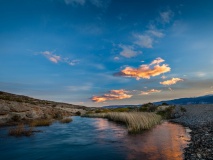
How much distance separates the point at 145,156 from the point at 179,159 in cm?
212

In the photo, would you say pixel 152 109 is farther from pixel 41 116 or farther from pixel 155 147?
pixel 155 147

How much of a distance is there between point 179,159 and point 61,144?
→ 1034 cm

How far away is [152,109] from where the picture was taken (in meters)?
60.6

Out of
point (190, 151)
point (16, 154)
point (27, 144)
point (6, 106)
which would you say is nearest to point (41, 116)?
point (6, 106)

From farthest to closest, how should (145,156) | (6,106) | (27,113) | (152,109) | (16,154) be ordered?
(152,109)
(27,113)
(6,106)
(16,154)
(145,156)

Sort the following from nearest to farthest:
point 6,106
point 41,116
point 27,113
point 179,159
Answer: point 179,159 → point 6,106 → point 27,113 → point 41,116

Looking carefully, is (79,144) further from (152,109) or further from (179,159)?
(152,109)

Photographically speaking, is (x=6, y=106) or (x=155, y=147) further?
(x=6, y=106)

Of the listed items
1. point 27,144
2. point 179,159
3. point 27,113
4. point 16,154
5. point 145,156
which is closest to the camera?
point 179,159

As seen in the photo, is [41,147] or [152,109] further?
[152,109]

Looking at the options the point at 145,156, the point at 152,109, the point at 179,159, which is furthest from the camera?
the point at 152,109

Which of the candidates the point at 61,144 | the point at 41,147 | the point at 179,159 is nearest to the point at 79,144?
the point at 61,144

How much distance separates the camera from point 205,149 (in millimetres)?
12773

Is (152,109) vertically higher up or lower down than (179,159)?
higher up
